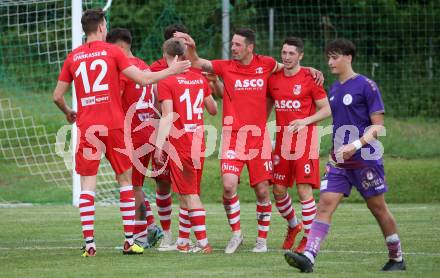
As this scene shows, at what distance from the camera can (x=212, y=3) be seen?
23469 millimetres

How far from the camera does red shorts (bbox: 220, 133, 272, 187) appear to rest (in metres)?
10.5

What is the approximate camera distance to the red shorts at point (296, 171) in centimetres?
1076

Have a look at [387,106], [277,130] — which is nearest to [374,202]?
[277,130]

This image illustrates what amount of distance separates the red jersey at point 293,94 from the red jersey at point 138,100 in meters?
1.36

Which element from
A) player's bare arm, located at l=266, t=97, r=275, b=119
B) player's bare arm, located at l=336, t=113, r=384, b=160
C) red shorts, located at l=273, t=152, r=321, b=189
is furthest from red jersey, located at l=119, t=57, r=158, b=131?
player's bare arm, located at l=336, t=113, r=384, b=160

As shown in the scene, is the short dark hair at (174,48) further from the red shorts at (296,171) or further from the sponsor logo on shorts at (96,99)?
the red shorts at (296,171)

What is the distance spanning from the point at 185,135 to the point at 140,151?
36.5 inches

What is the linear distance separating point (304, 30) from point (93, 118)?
1334 centimetres

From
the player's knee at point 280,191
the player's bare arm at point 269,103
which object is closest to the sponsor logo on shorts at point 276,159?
the player's knee at point 280,191

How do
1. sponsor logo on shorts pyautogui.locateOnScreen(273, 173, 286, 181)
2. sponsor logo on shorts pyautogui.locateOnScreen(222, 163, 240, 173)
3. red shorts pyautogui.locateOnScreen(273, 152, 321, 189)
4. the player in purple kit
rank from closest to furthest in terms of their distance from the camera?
the player in purple kit → sponsor logo on shorts pyautogui.locateOnScreen(222, 163, 240, 173) → red shorts pyautogui.locateOnScreen(273, 152, 321, 189) → sponsor logo on shorts pyautogui.locateOnScreen(273, 173, 286, 181)

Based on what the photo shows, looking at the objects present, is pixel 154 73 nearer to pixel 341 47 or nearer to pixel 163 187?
pixel 341 47

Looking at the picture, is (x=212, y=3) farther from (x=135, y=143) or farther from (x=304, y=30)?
(x=135, y=143)

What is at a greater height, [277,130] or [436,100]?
[277,130]

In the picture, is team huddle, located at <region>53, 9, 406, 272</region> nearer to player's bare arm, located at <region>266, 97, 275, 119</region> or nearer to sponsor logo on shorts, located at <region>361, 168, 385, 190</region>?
A: player's bare arm, located at <region>266, 97, 275, 119</region>
